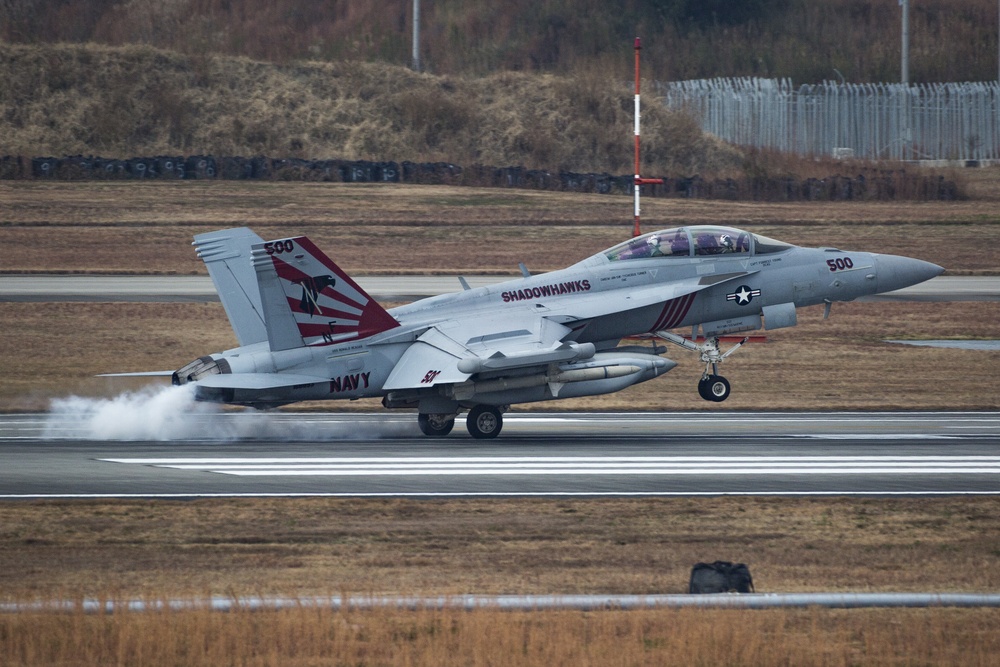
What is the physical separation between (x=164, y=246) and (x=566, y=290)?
24544 mm

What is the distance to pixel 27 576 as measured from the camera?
1154 cm

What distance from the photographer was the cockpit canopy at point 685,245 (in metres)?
22.0

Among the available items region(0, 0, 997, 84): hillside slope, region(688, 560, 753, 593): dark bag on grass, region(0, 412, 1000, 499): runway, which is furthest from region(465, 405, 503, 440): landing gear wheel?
region(0, 0, 997, 84): hillside slope

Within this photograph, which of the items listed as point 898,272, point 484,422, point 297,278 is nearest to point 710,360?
point 898,272

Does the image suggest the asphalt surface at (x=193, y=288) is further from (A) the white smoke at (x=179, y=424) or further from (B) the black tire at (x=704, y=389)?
(B) the black tire at (x=704, y=389)

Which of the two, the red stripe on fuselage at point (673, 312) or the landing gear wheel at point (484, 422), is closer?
the landing gear wheel at point (484, 422)

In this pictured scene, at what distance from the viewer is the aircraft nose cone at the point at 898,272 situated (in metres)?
22.9

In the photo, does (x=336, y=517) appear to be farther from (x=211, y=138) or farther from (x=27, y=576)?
(x=211, y=138)

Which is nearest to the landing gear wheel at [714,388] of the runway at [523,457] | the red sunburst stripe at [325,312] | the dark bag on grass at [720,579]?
the runway at [523,457]

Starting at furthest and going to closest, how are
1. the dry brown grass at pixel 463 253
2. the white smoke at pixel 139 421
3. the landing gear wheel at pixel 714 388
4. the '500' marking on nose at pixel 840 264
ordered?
the dry brown grass at pixel 463 253
the '500' marking on nose at pixel 840 264
the landing gear wheel at pixel 714 388
the white smoke at pixel 139 421

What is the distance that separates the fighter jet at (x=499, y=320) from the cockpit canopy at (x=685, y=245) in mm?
25

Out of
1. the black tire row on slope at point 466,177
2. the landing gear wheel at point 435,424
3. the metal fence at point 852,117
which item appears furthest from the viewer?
the metal fence at point 852,117

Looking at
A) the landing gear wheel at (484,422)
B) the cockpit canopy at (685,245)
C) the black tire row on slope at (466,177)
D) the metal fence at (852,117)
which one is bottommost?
the landing gear wheel at (484,422)

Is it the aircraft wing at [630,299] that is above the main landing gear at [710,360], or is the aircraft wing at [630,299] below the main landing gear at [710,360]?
above
